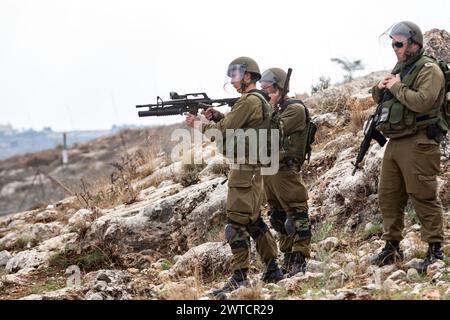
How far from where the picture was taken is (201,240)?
8.52m

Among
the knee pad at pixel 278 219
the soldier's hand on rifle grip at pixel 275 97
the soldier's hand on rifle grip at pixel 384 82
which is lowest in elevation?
the knee pad at pixel 278 219

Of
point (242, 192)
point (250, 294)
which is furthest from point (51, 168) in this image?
point (250, 294)

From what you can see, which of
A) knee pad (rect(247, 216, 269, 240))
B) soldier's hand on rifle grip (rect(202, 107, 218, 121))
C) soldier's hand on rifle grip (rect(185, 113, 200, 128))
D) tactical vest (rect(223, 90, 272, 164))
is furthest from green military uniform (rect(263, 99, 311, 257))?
soldier's hand on rifle grip (rect(185, 113, 200, 128))

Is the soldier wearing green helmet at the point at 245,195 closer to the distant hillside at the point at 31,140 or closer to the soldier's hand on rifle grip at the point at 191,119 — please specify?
the soldier's hand on rifle grip at the point at 191,119

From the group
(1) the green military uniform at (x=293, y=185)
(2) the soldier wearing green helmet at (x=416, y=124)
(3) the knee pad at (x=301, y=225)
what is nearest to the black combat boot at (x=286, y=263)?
(1) the green military uniform at (x=293, y=185)

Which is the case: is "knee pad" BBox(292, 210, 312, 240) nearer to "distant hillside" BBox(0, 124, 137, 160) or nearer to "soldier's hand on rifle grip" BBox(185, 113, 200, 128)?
"soldier's hand on rifle grip" BBox(185, 113, 200, 128)

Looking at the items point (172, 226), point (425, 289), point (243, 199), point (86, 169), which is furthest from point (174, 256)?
point (86, 169)

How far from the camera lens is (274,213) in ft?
22.3

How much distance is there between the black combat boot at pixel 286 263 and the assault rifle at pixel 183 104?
1590mm

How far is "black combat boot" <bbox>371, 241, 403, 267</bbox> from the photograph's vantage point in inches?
240

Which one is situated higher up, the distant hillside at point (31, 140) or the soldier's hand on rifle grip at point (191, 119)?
Result: the soldier's hand on rifle grip at point (191, 119)

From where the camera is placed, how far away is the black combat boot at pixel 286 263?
21.6 feet

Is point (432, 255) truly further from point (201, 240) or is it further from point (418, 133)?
point (201, 240)

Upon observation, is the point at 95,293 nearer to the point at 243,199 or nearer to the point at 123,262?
the point at 243,199
